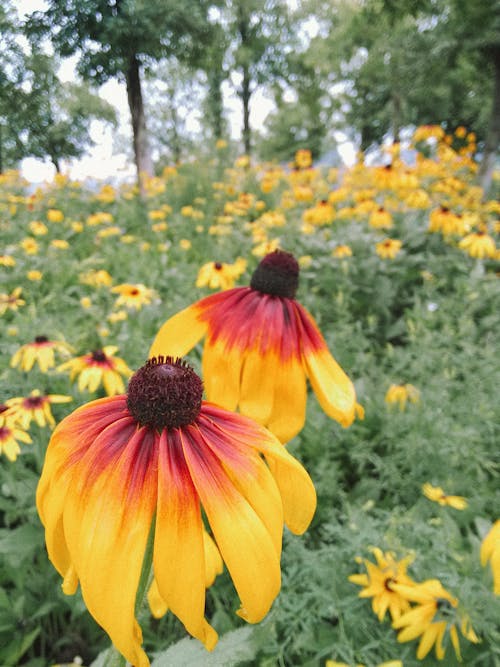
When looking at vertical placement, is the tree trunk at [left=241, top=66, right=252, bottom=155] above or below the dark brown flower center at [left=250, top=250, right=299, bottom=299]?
above

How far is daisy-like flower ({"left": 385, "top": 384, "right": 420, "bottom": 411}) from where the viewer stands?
1966 millimetres

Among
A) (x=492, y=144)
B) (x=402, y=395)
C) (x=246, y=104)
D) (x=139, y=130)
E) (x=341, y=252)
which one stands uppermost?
(x=246, y=104)

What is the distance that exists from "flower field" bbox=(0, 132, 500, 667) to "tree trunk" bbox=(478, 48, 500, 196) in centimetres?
219

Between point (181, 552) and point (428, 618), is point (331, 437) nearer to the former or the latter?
point (428, 618)

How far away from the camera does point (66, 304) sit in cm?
310

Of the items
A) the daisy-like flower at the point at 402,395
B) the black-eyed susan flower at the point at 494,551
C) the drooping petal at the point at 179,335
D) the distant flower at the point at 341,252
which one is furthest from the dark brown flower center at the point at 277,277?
the distant flower at the point at 341,252

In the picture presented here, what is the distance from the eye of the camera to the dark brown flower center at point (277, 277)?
1046 millimetres

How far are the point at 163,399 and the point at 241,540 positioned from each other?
0.55ft

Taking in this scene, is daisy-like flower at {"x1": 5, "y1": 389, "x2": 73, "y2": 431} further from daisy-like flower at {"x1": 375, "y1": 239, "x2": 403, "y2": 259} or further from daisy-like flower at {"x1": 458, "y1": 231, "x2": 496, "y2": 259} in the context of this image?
daisy-like flower at {"x1": 458, "y1": 231, "x2": 496, "y2": 259}

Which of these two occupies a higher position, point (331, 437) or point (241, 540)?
point (241, 540)

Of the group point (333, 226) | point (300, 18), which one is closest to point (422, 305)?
point (333, 226)

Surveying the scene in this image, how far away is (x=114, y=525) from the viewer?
44 cm

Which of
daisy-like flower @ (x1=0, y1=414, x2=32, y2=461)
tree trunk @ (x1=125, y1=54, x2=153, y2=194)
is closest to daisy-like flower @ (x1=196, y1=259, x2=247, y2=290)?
daisy-like flower @ (x1=0, y1=414, x2=32, y2=461)

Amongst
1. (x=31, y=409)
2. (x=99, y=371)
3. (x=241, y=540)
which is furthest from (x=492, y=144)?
(x=241, y=540)
